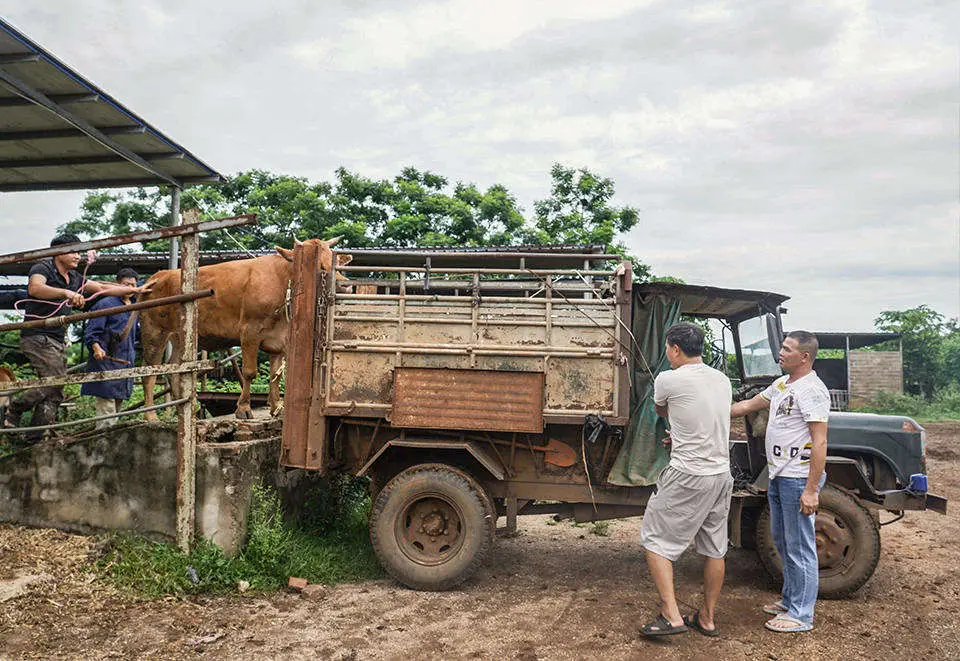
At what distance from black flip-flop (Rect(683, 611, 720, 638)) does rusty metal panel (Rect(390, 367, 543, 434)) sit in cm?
168

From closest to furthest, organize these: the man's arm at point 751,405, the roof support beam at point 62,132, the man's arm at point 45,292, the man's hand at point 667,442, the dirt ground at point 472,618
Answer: the dirt ground at point 472,618, the man's arm at point 751,405, the man's hand at point 667,442, the man's arm at point 45,292, the roof support beam at point 62,132

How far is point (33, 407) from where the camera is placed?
20.4ft

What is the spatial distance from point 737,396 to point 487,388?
239 centimetres

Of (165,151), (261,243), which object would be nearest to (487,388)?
(165,151)

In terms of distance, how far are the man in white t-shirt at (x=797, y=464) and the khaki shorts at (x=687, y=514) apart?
1.73ft

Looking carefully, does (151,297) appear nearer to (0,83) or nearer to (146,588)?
(0,83)

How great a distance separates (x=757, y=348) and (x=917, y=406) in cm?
1921

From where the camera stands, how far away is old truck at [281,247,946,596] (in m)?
5.39

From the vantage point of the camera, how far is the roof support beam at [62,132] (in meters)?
8.04

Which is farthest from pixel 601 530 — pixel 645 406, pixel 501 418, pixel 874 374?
pixel 874 374

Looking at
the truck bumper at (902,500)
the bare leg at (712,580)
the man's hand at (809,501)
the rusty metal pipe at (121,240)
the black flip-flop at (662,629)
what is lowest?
the black flip-flop at (662,629)

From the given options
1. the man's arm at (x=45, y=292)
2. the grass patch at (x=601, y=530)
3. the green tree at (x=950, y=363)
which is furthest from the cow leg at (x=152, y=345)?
the green tree at (x=950, y=363)

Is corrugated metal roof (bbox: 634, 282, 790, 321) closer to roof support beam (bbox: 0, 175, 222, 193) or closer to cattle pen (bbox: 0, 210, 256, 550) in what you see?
cattle pen (bbox: 0, 210, 256, 550)

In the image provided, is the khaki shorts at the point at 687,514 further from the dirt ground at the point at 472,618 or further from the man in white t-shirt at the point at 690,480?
the dirt ground at the point at 472,618
